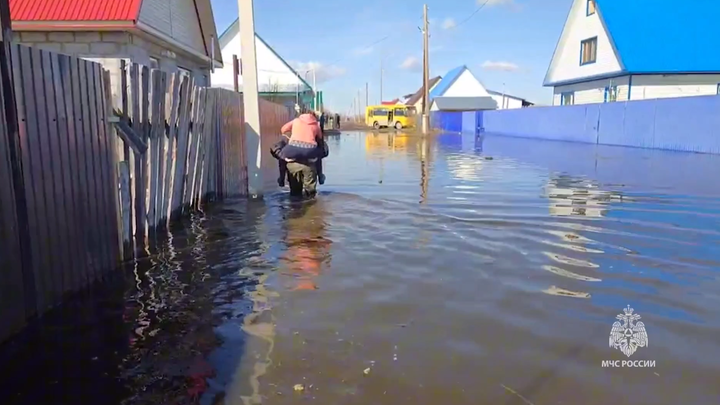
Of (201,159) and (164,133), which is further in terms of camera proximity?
(201,159)

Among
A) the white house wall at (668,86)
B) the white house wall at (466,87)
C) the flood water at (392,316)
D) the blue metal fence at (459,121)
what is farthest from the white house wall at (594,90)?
the white house wall at (466,87)

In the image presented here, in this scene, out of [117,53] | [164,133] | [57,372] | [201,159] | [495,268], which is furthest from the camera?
[117,53]

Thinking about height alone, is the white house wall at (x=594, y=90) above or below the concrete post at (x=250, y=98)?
above

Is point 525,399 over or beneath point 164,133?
beneath

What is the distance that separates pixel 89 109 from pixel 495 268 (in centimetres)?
387

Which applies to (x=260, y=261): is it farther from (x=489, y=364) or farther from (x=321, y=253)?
(x=489, y=364)

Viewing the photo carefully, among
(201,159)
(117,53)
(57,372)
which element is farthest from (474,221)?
(117,53)

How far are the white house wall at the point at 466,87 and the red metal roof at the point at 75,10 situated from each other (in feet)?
201

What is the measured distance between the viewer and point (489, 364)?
10.9ft

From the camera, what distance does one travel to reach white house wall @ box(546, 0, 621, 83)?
32.5 metres

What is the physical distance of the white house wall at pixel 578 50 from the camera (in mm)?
32469

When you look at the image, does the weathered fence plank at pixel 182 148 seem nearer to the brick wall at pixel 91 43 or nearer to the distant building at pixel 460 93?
the brick wall at pixel 91 43

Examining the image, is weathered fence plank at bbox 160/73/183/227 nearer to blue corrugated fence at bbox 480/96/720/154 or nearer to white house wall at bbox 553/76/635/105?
blue corrugated fence at bbox 480/96/720/154

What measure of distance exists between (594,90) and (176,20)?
26585 mm
